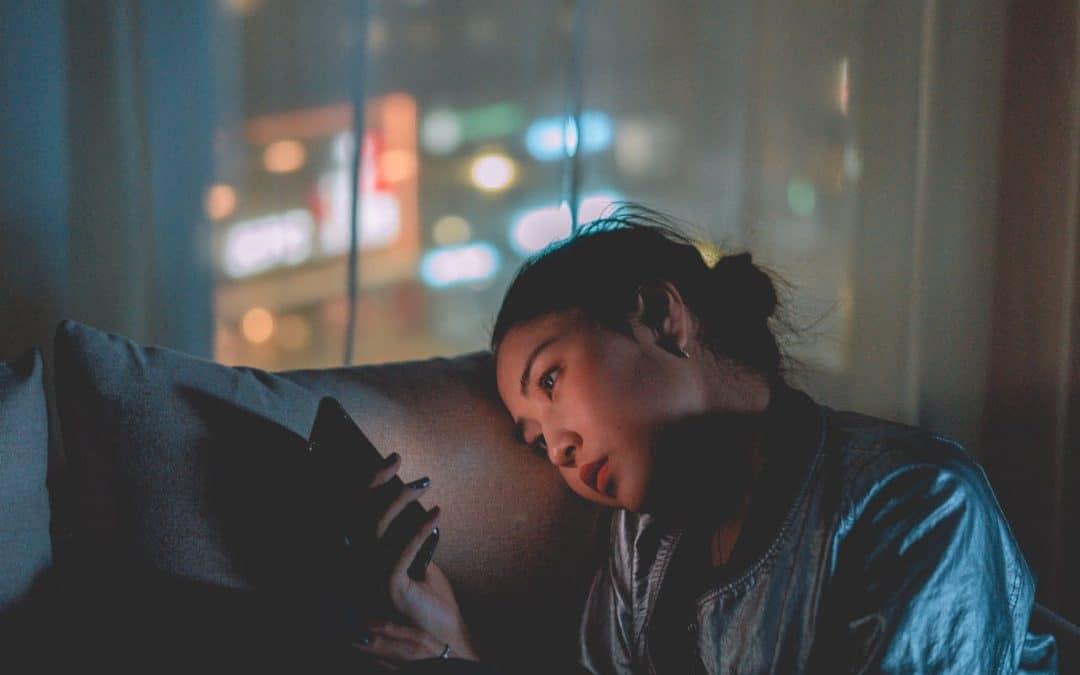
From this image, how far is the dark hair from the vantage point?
3.94 ft

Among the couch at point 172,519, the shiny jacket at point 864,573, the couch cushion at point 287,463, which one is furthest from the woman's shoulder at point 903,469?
the couch cushion at point 287,463

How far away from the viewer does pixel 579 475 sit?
1180 mm

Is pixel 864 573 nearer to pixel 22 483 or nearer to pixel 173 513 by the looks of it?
pixel 173 513

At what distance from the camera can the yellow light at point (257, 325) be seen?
168cm

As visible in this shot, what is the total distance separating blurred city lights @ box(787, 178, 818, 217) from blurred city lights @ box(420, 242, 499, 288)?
0.57 m

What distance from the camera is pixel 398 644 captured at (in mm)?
1081

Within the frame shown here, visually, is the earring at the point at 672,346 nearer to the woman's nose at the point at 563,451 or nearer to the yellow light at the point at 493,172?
the woman's nose at the point at 563,451

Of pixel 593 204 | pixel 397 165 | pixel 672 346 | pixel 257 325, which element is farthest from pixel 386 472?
pixel 593 204

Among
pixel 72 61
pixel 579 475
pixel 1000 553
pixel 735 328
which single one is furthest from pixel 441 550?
pixel 72 61

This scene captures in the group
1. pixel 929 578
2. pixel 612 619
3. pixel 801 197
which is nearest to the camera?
pixel 929 578

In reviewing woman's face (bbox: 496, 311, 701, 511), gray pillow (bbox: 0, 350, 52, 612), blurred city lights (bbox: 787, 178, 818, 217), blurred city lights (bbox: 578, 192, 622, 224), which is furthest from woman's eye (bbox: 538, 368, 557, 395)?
blurred city lights (bbox: 787, 178, 818, 217)

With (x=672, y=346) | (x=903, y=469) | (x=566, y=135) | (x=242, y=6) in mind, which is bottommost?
(x=903, y=469)

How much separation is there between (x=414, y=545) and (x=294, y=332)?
2.39 ft

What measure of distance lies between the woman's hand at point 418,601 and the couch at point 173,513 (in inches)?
1.8
